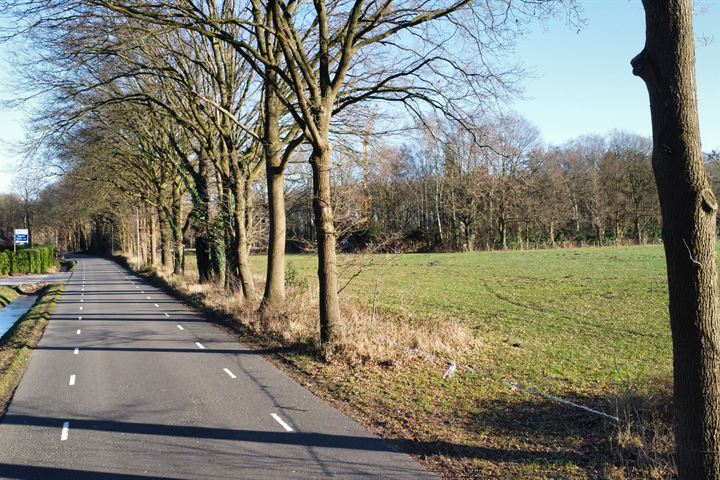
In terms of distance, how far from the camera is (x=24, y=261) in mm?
57031

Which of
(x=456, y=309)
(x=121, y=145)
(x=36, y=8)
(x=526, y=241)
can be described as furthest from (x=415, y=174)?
(x=36, y=8)

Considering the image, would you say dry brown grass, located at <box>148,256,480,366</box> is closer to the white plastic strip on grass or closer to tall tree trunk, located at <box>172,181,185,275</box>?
the white plastic strip on grass

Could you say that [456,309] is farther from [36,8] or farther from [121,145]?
[121,145]

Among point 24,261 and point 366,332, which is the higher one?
point 24,261

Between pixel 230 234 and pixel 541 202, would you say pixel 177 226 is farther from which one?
pixel 541 202

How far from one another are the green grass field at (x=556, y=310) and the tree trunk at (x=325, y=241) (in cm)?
136

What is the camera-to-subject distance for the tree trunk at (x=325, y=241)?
12273 millimetres

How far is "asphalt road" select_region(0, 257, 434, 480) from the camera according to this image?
6.30 m

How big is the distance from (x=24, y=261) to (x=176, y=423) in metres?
57.5

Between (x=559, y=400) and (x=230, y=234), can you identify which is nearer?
(x=559, y=400)

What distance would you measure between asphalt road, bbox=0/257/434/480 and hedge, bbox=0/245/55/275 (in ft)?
157

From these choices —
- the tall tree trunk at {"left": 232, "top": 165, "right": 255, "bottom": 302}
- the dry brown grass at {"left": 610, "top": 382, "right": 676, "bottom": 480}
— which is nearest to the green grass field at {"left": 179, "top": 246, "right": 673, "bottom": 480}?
the dry brown grass at {"left": 610, "top": 382, "right": 676, "bottom": 480}

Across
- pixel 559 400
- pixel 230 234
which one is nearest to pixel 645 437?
pixel 559 400

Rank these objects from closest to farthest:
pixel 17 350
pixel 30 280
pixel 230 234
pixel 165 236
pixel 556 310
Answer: pixel 17 350 < pixel 556 310 < pixel 230 234 < pixel 165 236 < pixel 30 280
